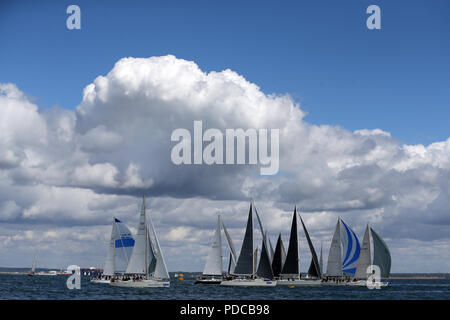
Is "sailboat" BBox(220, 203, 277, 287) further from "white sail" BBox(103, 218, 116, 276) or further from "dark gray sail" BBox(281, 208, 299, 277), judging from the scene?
"white sail" BBox(103, 218, 116, 276)

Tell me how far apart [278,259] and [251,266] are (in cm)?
1612

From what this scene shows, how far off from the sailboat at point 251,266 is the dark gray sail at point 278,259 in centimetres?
1154

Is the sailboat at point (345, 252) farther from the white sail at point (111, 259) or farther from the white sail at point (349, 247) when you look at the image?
the white sail at point (111, 259)

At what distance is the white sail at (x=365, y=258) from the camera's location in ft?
405

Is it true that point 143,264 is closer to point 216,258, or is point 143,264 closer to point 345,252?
point 216,258

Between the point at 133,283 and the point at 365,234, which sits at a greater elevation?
the point at 365,234

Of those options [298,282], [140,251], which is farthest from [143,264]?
[298,282]

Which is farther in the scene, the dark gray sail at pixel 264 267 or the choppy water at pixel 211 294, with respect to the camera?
the dark gray sail at pixel 264 267

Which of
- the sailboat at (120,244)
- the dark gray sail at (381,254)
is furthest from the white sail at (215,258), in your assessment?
the dark gray sail at (381,254)

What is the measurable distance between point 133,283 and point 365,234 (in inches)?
2023

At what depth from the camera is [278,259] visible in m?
128
